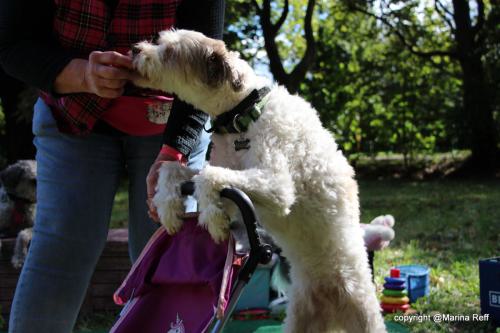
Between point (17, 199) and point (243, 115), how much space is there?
2.97 meters

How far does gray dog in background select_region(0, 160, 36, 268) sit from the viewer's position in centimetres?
444

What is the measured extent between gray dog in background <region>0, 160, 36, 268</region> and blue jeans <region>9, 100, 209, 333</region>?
236 centimetres

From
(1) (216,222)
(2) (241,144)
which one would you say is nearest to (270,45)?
(2) (241,144)

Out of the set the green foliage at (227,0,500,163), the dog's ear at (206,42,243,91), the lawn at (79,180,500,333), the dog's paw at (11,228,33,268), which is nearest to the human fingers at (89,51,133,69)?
the dog's ear at (206,42,243,91)

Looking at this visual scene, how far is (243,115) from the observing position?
2.21m

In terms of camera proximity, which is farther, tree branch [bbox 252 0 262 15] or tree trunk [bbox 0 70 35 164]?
tree trunk [bbox 0 70 35 164]

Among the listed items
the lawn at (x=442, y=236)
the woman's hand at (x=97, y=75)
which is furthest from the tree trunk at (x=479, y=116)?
the woman's hand at (x=97, y=75)

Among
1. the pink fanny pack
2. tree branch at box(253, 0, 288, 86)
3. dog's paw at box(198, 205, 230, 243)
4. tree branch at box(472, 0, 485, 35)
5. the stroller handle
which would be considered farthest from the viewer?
tree branch at box(472, 0, 485, 35)

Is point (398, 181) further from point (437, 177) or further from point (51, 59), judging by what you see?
point (51, 59)

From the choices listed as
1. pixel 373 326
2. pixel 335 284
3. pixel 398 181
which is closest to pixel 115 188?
pixel 335 284

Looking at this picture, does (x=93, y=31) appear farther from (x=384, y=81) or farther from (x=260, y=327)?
(x=384, y=81)

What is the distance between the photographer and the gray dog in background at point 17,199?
14.6ft

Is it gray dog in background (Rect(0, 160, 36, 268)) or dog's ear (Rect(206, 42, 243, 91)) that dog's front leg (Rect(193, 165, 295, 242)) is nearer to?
dog's ear (Rect(206, 42, 243, 91))

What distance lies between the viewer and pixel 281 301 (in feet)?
13.7
